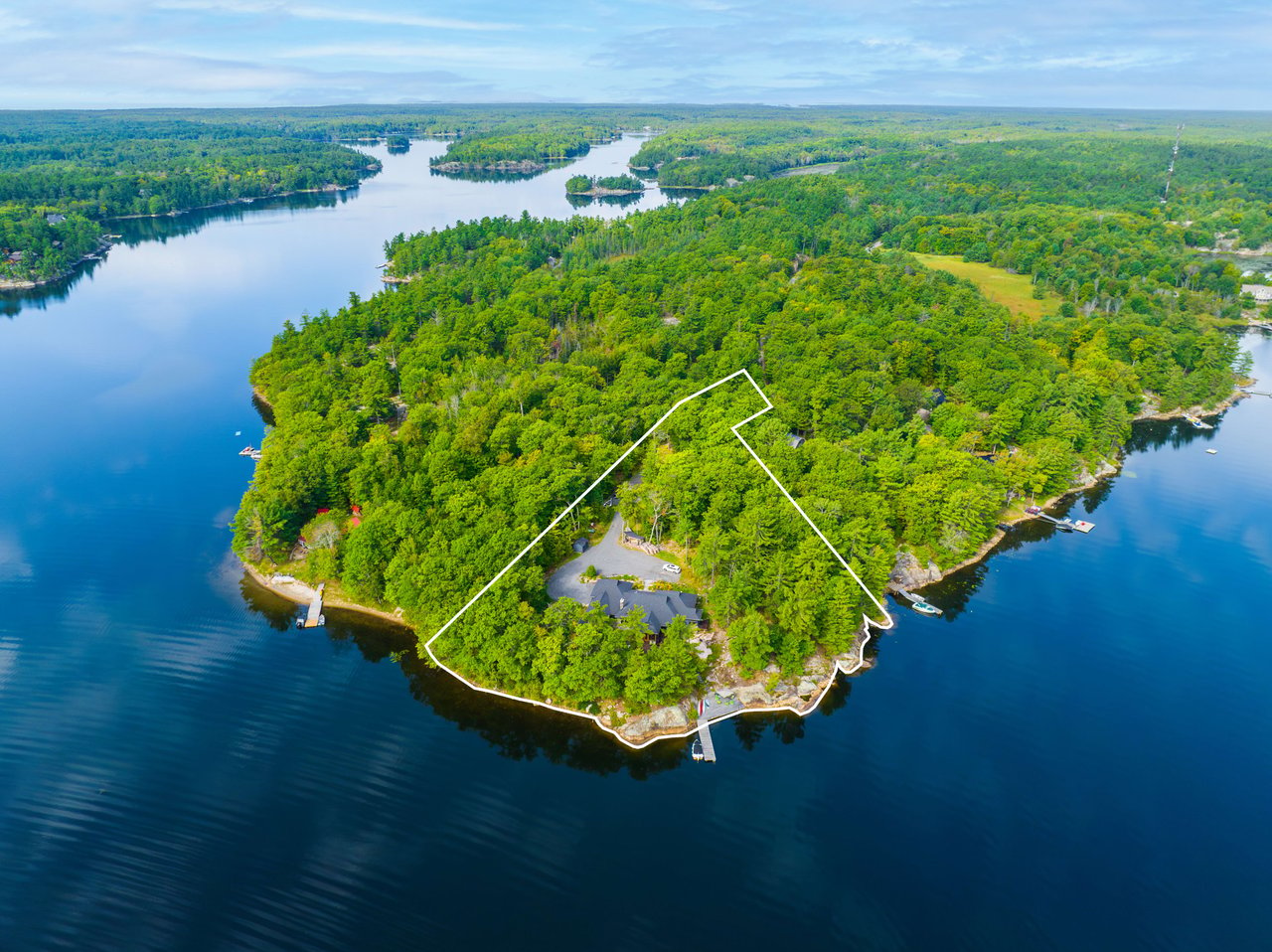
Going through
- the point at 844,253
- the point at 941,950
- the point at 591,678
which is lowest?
the point at 941,950

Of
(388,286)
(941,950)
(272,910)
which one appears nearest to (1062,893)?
(941,950)

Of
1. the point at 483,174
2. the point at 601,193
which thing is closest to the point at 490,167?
the point at 483,174

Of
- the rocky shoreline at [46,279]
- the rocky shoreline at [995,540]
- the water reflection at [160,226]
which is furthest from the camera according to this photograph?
the rocky shoreline at [46,279]

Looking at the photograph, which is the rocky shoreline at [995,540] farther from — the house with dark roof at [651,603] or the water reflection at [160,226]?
the water reflection at [160,226]

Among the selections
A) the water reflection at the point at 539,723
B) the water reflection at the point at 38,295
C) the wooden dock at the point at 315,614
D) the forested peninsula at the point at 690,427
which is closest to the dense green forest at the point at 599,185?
the forested peninsula at the point at 690,427

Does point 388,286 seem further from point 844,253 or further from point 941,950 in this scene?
point 941,950

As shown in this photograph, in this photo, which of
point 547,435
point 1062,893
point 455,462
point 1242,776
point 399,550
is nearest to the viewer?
point 1062,893
